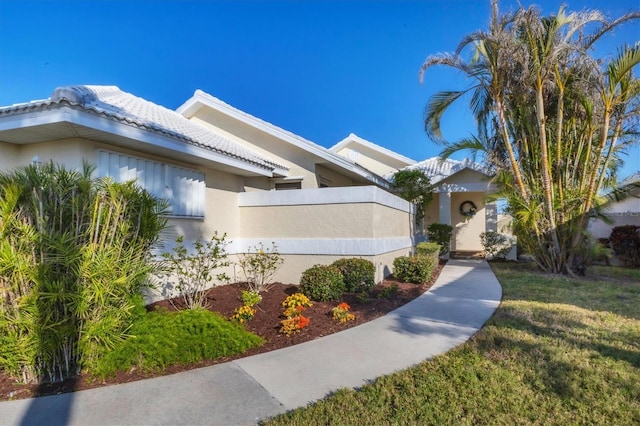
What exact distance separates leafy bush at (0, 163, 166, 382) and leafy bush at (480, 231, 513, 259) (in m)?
15.9

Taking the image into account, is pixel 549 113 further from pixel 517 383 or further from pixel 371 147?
pixel 371 147

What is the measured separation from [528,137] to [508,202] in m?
2.27

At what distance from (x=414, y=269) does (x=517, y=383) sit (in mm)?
6077

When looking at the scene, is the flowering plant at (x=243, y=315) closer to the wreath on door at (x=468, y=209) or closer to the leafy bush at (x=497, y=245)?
the leafy bush at (x=497, y=245)

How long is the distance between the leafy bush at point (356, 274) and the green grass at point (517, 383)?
2783 mm

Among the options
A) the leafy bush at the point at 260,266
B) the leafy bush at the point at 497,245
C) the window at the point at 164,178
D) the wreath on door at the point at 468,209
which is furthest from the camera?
the wreath on door at the point at 468,209

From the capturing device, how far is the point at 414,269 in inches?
391

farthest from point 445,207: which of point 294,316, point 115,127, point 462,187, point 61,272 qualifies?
point 61,272

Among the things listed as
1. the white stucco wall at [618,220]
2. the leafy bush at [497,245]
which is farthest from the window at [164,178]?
the white stucco wall at [618,220]

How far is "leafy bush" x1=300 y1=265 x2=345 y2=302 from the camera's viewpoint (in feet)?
24.6

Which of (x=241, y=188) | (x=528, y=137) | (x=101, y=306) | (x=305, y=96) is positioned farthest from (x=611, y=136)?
(x=305, y=96)

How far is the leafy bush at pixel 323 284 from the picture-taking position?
24.6ft

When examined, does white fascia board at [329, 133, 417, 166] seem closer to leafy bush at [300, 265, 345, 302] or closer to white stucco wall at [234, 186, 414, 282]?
white stucco wall at [234, 186, 414, 282]

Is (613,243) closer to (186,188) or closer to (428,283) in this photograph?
(428,283)
